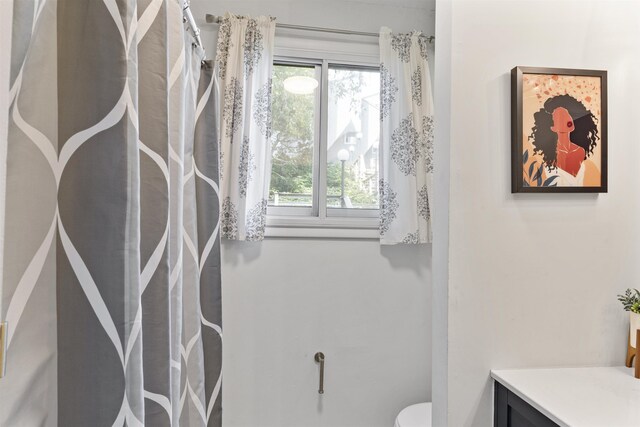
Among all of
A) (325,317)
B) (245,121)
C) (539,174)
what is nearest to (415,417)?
(325,317)

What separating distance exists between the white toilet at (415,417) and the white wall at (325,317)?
26cm

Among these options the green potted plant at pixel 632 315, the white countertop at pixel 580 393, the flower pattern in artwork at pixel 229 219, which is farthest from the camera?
the flower pattern in artwork at pixel 229 219

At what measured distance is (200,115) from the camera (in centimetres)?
139

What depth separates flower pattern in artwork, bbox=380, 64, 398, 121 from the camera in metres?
2.01

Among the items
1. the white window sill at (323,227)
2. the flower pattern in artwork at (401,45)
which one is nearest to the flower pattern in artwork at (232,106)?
the white window sill at (323,227)

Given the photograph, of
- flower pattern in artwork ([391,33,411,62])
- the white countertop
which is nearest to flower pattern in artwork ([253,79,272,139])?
flower pattern in artwork ([391,33,411,62])

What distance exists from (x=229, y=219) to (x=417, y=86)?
119 cm

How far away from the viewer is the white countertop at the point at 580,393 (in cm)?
83

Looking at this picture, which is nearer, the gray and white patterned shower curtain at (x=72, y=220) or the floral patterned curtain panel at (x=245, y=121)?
the gray and white patterned shower curtain at (x=72, y=220)

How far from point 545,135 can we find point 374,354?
1387 millimetres

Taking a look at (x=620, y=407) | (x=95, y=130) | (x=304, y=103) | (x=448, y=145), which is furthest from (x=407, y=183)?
(x=95, y=130)

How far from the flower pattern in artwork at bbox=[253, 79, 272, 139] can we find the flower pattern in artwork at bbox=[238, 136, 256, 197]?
4.1 inches

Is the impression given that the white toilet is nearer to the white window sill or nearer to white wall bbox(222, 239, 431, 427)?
white wall bbox(222, 239, 431, 427)

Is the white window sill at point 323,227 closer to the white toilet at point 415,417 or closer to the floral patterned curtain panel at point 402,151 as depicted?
the floral patterned curtain panel at point 402,151
